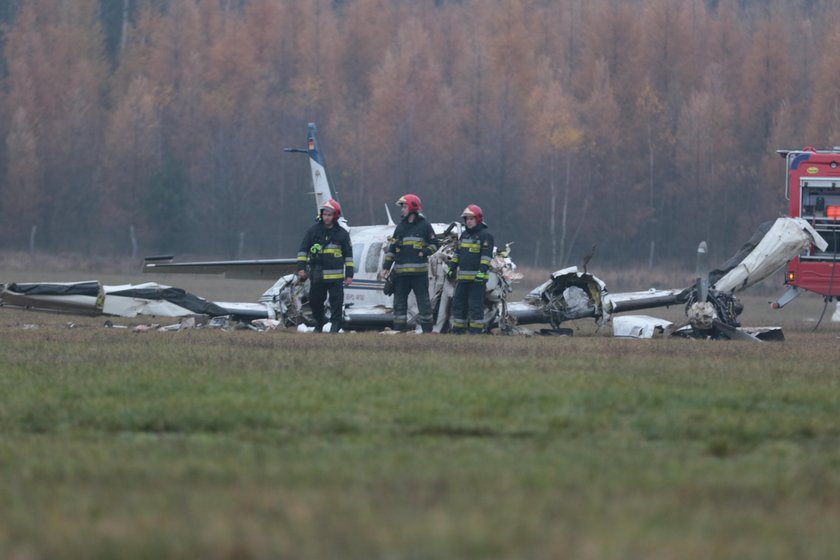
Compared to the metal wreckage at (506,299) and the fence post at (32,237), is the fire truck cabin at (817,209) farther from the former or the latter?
the fence post at (32,237)

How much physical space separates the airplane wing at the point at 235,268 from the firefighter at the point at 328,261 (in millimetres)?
2119

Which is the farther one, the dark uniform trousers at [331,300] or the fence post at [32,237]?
the fence post at [32,237]

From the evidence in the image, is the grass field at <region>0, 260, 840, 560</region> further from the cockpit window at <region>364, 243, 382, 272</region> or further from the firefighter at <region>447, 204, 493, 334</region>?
the cockpit window at <region>364, 243, 382, 272</region>

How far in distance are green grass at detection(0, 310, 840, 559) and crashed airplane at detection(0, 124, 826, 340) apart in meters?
6.88

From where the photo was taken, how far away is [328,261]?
19625 mm

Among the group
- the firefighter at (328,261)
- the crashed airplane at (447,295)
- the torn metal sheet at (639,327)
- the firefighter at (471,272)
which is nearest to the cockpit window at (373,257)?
the crashed airplane at (447,295)

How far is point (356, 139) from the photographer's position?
6462 centimetres

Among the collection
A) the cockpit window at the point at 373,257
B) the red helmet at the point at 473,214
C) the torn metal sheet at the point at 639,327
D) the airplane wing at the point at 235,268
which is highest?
the red helmet at the point at 473,214

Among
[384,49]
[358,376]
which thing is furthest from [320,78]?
[358,376]

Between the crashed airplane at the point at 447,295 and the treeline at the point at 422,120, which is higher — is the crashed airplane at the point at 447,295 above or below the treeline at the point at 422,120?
below

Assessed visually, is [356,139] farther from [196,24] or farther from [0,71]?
[0,71]

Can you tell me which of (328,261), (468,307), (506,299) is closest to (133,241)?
(506,299)

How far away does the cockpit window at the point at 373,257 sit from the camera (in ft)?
71.3

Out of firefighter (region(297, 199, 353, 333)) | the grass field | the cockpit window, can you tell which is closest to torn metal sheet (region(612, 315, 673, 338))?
the cockpit window
